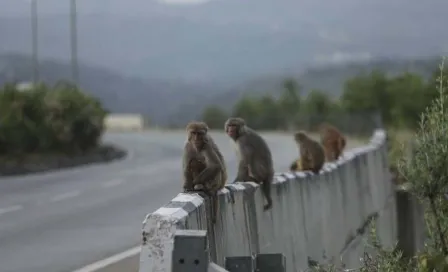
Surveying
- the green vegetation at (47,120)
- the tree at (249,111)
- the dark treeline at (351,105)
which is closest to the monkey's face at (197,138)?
the green vegetation at (47,120)

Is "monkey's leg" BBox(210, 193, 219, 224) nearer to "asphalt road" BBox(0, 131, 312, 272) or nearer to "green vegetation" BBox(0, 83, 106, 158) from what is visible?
"asphalt road" BBox(0, 131, 312, 272)

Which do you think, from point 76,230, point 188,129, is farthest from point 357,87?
point 188,129

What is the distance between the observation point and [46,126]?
3719cm

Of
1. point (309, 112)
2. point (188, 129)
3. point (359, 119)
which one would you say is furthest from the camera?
point (309, 112)

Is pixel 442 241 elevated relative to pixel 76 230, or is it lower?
elevated

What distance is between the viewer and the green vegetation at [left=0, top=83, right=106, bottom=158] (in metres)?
35.2

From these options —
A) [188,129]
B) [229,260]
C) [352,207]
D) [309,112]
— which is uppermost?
[188,129]

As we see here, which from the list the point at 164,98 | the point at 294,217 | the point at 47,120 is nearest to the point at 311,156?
the point at 294,217

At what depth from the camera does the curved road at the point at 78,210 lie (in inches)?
591

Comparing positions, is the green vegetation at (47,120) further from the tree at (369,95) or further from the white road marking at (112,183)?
the tree at (369,95)

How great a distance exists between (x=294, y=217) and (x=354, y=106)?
5713cm

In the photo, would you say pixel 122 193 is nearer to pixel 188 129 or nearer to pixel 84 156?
pixel 84 156

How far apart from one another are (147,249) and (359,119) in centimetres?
5648

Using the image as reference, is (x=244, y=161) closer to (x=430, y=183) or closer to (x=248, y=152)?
(x=248, y=152)
